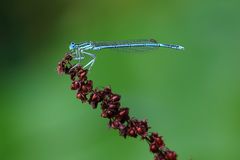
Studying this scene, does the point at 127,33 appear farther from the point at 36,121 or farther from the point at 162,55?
the point at 36,121

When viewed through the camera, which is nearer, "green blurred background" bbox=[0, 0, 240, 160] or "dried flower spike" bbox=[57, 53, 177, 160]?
"dried flower spike" bbox=[57, 53, 177, 160]

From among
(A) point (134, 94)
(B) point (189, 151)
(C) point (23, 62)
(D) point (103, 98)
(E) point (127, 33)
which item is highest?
(E) point (127, 33)

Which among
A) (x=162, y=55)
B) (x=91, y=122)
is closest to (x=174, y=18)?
(x=162, y=55)

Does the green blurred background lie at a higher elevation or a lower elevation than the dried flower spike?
higher

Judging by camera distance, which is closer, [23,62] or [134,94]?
[134,94]

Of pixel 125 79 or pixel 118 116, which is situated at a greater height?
pixel 125 79

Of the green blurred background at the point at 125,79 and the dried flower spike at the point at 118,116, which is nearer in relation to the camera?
the dried flower spike at the point at 118,116

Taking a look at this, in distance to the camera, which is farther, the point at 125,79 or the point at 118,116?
the point at 125,79

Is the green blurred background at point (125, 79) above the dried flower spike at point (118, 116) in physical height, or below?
above
